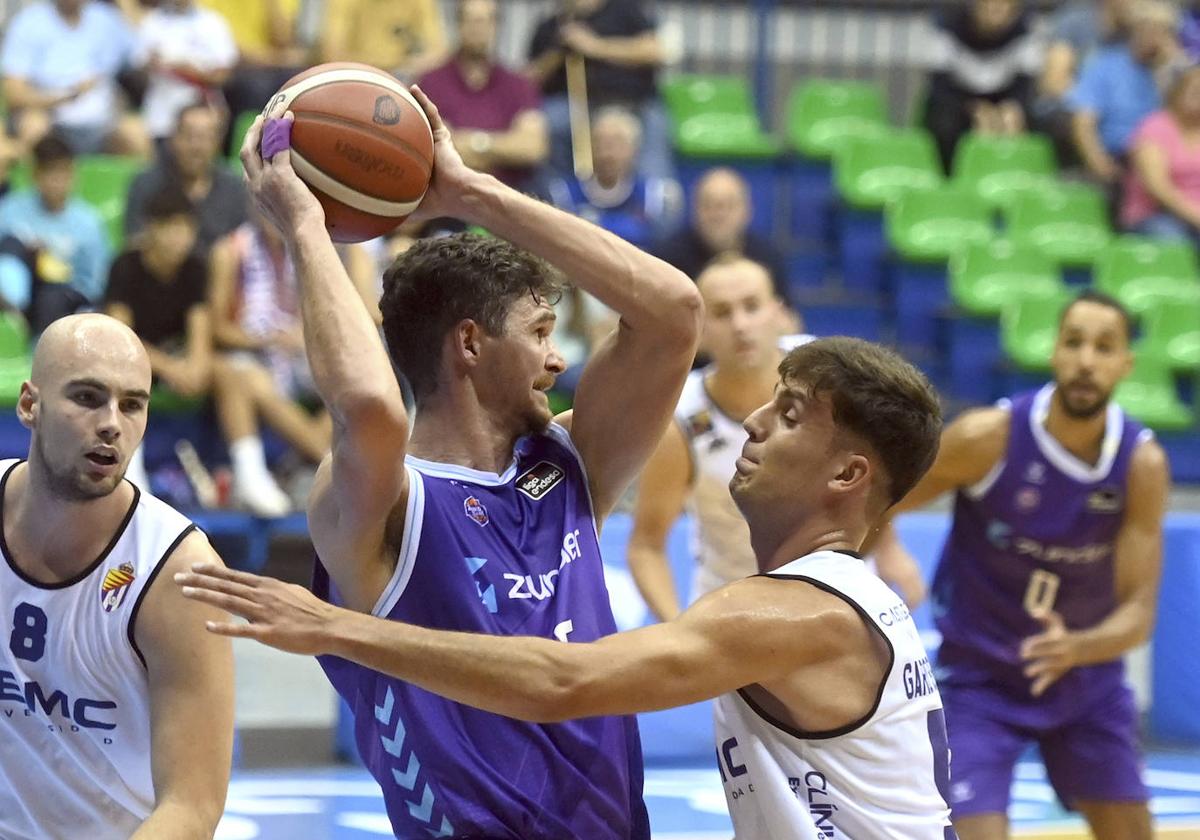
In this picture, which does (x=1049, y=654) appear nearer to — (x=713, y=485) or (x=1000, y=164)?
(x=713, y=485)

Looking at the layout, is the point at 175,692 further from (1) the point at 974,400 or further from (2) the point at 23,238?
(1) the point at 974,400

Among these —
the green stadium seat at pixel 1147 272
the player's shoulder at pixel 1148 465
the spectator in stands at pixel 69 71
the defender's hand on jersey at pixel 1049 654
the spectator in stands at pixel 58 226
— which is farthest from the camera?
the green stadium seat at pixel 1147 272

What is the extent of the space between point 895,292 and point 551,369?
27.4 feet

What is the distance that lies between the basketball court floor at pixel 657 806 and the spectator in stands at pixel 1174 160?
4868 mm

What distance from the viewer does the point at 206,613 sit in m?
3.44

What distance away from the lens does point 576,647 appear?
2861mm

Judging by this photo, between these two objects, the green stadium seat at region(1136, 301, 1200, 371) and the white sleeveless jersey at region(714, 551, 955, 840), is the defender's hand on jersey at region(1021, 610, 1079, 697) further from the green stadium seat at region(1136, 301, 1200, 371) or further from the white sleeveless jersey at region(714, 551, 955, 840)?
the green stadium seat at region(1136, 301, 1200, 371)

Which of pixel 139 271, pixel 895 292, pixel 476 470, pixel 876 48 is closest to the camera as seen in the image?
pixel 476 470

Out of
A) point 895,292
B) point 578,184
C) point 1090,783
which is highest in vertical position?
point 578,184

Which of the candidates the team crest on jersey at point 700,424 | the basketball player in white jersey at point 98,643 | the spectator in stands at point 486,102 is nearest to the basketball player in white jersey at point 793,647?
the basketball player in white jersey at point 98,643

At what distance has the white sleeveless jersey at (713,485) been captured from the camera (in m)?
5.83

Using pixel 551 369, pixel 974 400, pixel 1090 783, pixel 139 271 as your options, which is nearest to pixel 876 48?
pixel 974 400

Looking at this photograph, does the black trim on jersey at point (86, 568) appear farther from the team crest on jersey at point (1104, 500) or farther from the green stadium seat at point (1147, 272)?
the green stadium seat at point (1147, 272)

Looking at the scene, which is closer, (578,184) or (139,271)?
(139,271)
